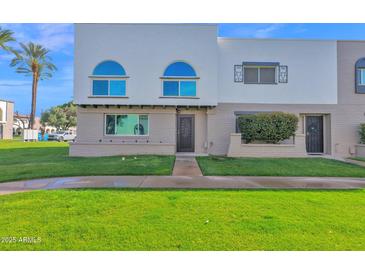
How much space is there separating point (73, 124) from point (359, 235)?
6533cm

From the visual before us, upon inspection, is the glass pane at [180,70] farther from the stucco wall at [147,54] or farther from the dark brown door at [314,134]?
the dark brown door at [314,134]

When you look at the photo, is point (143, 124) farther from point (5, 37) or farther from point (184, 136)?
point (5, 37)

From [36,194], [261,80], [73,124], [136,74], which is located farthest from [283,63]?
[73,124]

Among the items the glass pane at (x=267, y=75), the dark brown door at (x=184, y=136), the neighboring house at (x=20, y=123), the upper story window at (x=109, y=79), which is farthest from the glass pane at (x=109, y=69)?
the neighboring house at (x=20, y=123)

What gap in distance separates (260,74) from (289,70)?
6.06ft

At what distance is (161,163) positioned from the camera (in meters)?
11.0

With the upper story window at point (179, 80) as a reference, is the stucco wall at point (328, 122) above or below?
below

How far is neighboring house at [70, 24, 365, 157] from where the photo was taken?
578 inches

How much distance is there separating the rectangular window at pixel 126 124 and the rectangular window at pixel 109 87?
1.38 m

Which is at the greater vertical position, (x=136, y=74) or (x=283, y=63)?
(x=283, y=63)

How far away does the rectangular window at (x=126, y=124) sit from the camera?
15203 mm

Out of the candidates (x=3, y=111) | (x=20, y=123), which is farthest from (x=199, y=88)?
(x=20, y=123)

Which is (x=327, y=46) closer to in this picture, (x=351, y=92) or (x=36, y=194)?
(x=351, y=92)

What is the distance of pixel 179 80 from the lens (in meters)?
14.8
